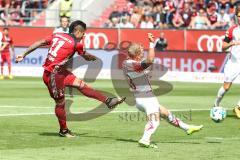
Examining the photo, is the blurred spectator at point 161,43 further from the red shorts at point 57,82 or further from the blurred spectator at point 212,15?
the red shorts at point 57,82

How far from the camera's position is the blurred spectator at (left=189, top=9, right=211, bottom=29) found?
4212 centimetres

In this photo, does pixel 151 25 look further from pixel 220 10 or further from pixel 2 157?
pixel 2 157

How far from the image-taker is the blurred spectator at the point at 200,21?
42.1 m

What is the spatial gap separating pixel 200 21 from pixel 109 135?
26374 millimetres

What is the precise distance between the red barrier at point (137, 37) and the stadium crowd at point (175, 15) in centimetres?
108

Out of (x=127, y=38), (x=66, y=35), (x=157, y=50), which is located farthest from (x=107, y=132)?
(x=127, y=38)

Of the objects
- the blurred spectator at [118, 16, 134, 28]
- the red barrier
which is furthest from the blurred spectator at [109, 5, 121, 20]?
the red barrier

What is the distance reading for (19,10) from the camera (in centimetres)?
4897

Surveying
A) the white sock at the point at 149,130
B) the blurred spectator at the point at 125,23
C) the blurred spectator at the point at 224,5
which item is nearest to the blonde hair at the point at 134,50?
the white sock at the point at 149,130

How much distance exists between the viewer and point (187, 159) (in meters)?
13.0

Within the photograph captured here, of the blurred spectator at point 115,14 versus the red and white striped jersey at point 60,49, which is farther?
the blurred spectator at point 115,14

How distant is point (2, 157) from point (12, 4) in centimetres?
3807

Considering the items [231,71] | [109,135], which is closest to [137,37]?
[231,71]

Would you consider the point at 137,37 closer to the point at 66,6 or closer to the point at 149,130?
the point at 66,6
